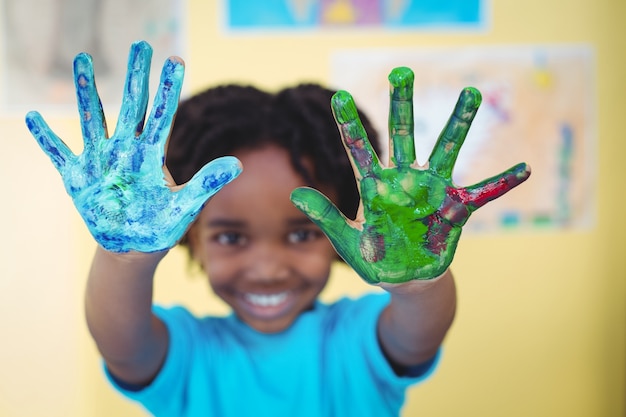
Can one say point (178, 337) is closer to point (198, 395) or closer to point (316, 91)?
point (198, 395)

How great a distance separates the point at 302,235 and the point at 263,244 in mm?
59

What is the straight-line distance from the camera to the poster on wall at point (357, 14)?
1342mm

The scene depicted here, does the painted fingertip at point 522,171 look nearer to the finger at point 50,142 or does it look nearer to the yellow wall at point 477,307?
the finger at point 50,142

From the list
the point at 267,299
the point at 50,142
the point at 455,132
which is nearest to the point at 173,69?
the point at 50,142

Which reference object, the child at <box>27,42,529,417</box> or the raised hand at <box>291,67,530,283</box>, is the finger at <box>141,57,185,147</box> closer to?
the child at <box>27,42,529,417</box>

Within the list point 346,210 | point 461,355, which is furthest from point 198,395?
point 461,355

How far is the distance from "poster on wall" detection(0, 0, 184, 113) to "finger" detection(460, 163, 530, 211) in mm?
967

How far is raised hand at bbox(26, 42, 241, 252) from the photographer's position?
0.53 meters

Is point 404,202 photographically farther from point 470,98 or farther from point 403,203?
point 470,98

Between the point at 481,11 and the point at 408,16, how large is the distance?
6.6 inches

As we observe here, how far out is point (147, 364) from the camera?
76 cm

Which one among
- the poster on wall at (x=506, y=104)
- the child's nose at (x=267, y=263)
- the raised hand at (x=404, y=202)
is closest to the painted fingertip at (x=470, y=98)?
the raised hand at (x=404, y=202)

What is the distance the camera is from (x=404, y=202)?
0.52 metres

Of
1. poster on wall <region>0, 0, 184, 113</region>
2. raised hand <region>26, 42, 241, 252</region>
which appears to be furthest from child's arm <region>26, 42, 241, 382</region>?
poster on wall <region>0, 0, 184, 113</region>
